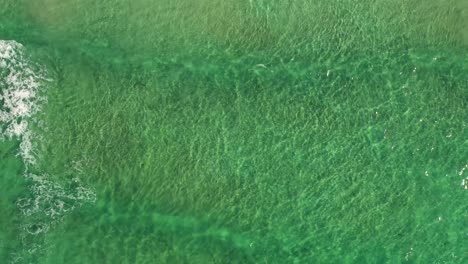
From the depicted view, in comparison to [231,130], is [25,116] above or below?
above

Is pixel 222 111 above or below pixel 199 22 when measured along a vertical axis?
below

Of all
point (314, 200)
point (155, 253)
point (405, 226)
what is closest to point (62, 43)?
point (155, 253)

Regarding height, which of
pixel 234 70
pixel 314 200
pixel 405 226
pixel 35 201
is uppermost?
pixel 234 70

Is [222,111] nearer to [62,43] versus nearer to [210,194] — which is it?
[210,194]
